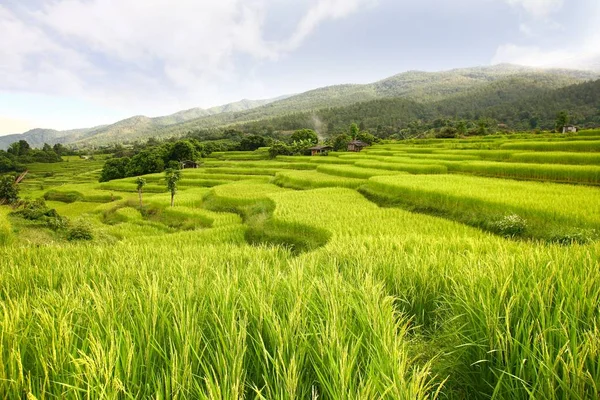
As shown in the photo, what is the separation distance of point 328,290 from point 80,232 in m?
17.5

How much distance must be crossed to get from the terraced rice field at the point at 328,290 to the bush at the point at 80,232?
2.11ft

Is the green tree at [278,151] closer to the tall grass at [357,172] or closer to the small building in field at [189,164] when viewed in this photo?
the small building in field at [189,164]

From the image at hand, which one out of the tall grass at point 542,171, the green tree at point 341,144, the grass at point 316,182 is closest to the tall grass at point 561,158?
the tall grass at point 542,171

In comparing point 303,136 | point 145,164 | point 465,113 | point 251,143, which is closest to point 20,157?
point 145,164

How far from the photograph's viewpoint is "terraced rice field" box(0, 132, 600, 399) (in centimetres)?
135

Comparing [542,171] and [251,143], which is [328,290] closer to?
[542,171]

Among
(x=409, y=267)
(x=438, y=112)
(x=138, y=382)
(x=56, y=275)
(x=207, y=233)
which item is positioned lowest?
(x=207, y=233)

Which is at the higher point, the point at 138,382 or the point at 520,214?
the point at 138,382

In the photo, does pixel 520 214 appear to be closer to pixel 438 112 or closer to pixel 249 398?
pixel 249 398

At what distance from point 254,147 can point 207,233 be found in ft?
228

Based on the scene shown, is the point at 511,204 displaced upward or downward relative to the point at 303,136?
downward

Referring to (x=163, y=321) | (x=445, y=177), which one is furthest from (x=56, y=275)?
(x=445, y=177)

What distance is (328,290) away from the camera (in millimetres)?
2287

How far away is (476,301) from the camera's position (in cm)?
209
